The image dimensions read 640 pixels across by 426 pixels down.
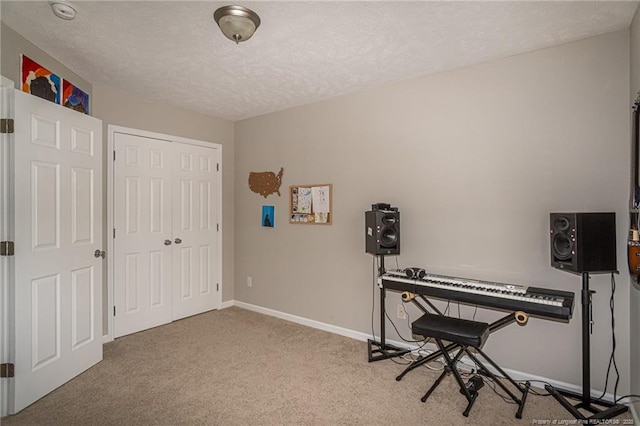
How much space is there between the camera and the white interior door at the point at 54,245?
7.23 feet

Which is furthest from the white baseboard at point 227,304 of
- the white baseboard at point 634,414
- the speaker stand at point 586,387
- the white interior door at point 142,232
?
the white baseboard at point 634,414

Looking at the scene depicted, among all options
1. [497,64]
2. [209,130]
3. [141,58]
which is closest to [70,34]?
[141,58]

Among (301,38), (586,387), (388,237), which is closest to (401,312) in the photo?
(388,237)

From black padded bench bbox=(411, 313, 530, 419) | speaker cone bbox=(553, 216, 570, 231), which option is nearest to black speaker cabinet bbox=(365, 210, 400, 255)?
black padded bench bbox=(411, 313, 530, 419)

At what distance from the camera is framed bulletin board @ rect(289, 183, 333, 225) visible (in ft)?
11.8

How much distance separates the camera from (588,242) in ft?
6.60

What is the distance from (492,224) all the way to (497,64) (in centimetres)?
124

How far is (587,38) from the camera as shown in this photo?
2277mm

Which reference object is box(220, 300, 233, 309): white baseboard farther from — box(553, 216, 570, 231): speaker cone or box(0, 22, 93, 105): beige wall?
box(553, 216, 570, 231): speaker cone

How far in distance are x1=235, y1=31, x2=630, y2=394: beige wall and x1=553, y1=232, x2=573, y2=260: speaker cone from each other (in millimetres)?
312

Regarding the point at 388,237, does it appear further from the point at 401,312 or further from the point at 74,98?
the point at 74,98

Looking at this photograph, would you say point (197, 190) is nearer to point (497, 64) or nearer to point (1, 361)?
point (1, 361)

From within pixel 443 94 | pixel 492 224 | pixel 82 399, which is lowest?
pixel 82 399

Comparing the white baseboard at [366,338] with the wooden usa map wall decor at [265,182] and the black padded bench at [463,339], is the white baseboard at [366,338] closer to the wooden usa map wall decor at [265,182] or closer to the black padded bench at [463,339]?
the black padded bench at [463,339]
